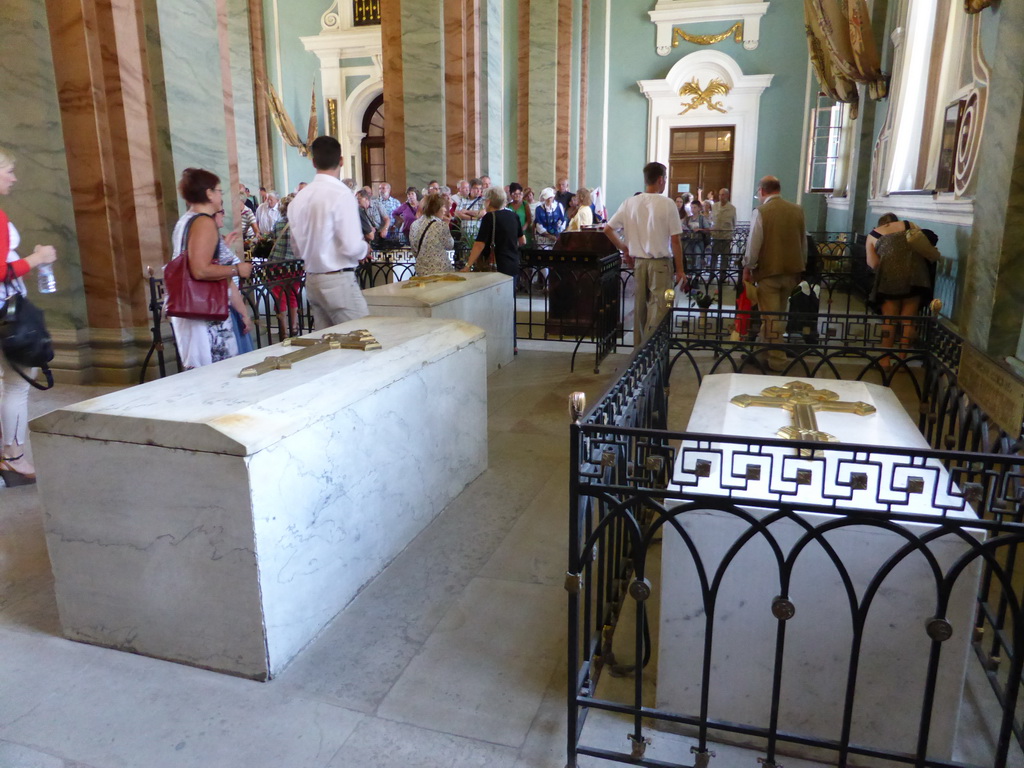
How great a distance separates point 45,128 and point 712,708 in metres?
6.23

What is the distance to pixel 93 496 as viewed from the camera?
7.88 feet

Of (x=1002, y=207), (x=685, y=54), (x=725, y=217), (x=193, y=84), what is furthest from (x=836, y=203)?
(x=193, y=84)

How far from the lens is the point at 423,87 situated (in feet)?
33.8

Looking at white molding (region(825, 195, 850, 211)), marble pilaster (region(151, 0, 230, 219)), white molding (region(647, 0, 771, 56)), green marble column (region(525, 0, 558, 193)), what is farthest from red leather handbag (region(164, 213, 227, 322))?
white molding (region(647, 0, 771, 56))

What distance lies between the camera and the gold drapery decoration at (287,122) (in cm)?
1942

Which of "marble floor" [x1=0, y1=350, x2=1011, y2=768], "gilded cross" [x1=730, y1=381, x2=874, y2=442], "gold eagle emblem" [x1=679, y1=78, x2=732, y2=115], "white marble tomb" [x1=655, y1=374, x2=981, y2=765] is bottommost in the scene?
"marble floor" [x1=0, y1=350, x2=1011, y2=768]

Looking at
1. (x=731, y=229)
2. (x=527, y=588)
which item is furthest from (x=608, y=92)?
(x=527, y=588)

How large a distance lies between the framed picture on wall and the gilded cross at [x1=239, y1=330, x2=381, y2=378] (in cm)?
562

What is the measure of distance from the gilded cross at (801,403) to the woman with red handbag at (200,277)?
2.76 meters

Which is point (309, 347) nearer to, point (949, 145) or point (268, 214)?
point (949, 145)

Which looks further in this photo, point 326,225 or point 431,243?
point 431,243

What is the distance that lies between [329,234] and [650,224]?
110 inches

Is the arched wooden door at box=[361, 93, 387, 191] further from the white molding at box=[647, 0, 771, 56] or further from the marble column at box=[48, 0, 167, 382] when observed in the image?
the marble column at box=[48, 0, 167, 382]

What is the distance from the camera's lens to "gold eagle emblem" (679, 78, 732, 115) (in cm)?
1859
